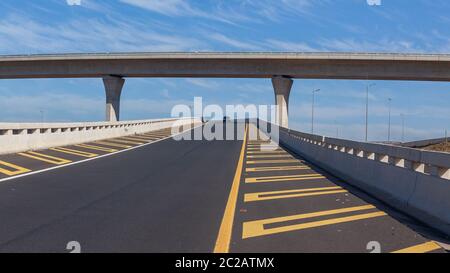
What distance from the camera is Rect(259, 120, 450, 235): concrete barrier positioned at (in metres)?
9.97

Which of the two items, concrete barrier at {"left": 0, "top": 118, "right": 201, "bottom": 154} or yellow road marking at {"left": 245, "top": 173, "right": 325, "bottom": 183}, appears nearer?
yellow road marking at {"left": 245, "top": 173, "right": 325, "bottom": 183}

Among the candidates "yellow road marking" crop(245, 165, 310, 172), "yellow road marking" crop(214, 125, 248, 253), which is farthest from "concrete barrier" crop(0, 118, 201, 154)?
"yellow road marking" crop(214, 125, 248, 253)

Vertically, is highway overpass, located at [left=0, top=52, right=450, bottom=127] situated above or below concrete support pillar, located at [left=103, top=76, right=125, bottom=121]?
above

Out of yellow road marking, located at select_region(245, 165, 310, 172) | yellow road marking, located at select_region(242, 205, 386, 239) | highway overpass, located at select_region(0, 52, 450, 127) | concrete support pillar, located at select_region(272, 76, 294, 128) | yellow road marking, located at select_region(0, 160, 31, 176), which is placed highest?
highway overpass, located at select_region(0, 52, 450, 127)

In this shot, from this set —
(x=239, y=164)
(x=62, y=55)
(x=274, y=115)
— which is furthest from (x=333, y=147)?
(x=62, y=55)

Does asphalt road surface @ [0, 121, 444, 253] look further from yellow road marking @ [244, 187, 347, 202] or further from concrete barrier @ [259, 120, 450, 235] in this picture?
concrete barrier @ [259, 120, 450, 235]

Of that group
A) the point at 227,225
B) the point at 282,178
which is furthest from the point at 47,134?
the point at 227,225

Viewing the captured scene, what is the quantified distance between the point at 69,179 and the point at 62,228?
6.85 metres

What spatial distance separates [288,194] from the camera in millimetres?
13180

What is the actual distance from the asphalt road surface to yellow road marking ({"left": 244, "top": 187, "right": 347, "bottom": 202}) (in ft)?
0.08

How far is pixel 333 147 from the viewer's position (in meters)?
22.1

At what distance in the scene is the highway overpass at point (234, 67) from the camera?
57.7m

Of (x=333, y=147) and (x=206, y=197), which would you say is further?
(x=333, y=147)
